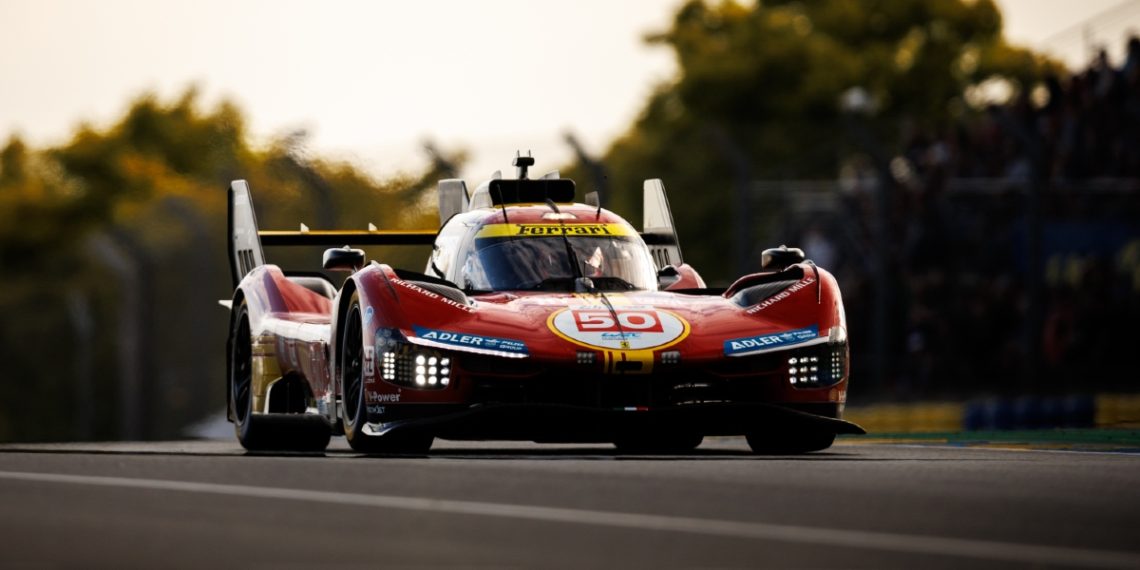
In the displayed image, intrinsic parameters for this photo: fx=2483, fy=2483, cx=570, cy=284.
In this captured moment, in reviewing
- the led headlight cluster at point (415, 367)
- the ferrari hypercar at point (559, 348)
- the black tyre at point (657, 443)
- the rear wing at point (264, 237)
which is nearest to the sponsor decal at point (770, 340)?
the ferrari hypercar at point (559, 348)

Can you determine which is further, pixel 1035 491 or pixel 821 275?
pixel 821 275

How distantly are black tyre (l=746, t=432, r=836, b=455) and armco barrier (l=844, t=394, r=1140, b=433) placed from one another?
16.8ft

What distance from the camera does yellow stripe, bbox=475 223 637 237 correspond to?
13.1 metres

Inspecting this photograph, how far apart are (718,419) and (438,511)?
3.75m

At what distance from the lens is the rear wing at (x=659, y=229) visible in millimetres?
15047

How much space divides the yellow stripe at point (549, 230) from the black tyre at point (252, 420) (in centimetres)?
135

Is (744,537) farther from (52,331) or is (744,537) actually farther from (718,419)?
(52,331)

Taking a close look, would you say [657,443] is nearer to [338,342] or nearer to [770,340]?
[770,340]

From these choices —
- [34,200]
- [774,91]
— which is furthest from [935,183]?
[34,200]

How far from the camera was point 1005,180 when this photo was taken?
2816cm

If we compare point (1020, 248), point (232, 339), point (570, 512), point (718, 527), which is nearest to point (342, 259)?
point (232, 339)

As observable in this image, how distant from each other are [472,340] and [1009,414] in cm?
1032

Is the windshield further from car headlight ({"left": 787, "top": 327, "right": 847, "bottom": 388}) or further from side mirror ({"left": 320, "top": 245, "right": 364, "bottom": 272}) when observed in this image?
car headlight ({"left": 787, "top": 327, "right": 847, "bottom": 388})

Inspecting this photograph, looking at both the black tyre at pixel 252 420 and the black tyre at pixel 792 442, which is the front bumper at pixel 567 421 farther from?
the black tyre at pixel 252 420
